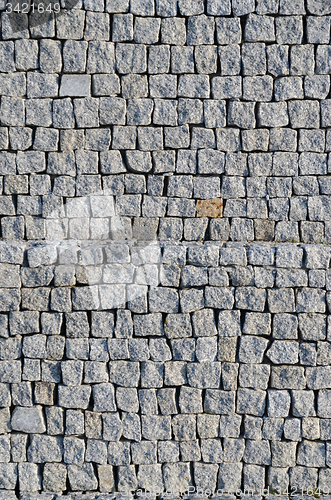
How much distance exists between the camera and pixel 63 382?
4191 mm

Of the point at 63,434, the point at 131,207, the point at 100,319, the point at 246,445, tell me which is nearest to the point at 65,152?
the point at 131,207

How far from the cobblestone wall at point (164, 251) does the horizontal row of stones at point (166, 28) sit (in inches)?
0.5

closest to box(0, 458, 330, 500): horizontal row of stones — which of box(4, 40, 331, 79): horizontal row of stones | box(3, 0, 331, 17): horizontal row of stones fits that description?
box(4, 40, 331, 79): horizontal row of stones

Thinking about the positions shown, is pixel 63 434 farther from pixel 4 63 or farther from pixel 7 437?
pixel 4 63

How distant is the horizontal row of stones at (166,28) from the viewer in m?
4.13

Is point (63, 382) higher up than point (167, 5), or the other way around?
point (167, 5)

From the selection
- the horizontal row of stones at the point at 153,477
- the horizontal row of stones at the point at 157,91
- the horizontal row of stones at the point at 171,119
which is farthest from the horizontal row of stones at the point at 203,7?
A: the horizontal row of stones at the point at 153,477

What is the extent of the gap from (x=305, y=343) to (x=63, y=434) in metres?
2.60

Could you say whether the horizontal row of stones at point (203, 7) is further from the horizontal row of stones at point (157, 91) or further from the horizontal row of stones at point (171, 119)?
the horizontal row of stones at point (171, 119)

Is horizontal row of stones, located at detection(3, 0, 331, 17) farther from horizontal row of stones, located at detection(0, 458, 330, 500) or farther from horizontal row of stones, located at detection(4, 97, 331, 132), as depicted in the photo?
horizontal row of stones, located at detection(0, 458, 330, 500)

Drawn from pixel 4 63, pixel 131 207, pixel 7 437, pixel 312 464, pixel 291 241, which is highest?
pixel 4 63

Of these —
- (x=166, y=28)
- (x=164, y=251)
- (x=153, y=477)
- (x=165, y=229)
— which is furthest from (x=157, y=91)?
(x=153, y=477)

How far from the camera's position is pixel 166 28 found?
13.6 ft

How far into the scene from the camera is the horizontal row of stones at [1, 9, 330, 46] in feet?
13.5
